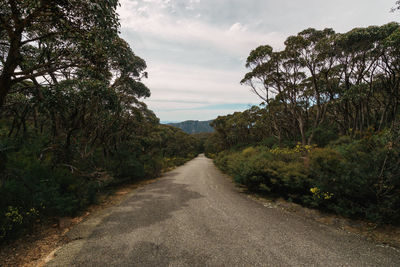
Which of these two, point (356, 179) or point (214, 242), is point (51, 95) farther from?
point (356, 179)

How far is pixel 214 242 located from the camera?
4.02m

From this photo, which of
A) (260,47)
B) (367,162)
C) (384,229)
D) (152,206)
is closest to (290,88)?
(260,47)

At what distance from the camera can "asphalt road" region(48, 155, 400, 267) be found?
3322 millimetres

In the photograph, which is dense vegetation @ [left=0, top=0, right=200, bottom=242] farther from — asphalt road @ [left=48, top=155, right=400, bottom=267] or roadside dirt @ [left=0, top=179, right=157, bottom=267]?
asphalt road @ [left=48, top=155, right=400, bottom=267]

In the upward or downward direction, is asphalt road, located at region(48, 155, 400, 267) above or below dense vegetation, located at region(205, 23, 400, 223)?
below

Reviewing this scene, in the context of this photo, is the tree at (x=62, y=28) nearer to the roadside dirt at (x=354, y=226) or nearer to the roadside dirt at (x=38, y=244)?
the roadside dirt at (x=38, y=244)

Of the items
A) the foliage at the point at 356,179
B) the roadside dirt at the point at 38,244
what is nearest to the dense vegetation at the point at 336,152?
the foliage at the point at 356,179

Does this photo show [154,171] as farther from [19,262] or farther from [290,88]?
[290,88]

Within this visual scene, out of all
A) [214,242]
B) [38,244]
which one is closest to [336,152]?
[214,242]

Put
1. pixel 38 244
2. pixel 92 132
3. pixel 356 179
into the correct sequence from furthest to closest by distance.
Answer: pixel 92 132
pixel 356 179
pixel 38 244

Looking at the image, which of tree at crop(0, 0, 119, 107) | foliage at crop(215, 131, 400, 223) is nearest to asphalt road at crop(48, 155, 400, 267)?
foliage at crop(215, 131, 400, 223)

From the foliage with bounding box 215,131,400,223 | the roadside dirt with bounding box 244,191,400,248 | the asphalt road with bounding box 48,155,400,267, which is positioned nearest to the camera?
the asphalt road with bounding box 48,155,400,267

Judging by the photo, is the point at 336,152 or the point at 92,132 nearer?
the point at 336,152

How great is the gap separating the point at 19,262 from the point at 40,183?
7.89 ft
